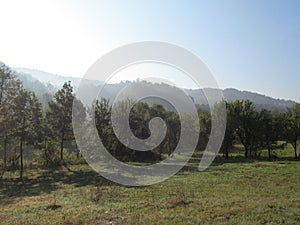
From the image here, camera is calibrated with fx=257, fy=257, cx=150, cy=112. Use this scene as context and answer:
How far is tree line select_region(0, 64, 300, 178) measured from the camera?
112 feet

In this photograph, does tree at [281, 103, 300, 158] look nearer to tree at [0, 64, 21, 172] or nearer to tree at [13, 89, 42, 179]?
tree at [13, 89, 42, 179]

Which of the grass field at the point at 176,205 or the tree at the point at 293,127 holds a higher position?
the tree at the point at 293,127

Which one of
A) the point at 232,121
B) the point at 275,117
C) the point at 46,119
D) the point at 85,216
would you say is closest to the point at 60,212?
the point at 85,216

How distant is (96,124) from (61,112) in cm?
637

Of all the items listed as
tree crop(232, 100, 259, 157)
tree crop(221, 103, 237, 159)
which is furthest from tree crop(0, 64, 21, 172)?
tree crop(232, 100, 259, 157)

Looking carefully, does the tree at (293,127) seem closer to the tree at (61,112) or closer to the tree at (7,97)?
the tree at (61,112)

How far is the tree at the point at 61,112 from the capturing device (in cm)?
4228

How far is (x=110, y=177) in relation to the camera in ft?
98.1

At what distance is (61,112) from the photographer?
1666 inches

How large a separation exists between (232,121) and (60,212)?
4767 centimetres

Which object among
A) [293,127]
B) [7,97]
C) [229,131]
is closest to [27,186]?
[7,97]

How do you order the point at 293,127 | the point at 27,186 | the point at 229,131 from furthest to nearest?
the point at 229,131
the point at 293,127
the point at 27,186

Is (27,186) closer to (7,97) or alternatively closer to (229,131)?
(7,97)

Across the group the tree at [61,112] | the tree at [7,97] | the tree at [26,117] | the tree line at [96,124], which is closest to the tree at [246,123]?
the tree line at [96,124]
